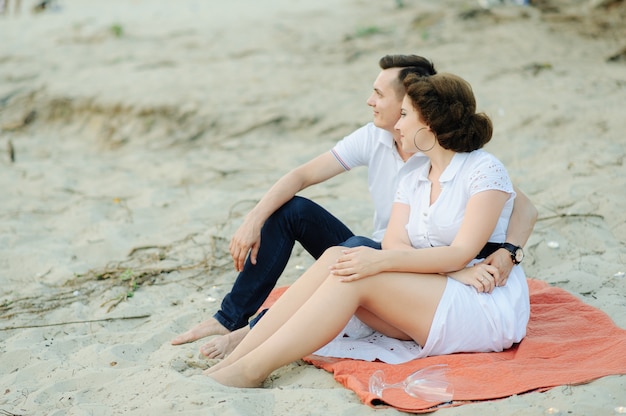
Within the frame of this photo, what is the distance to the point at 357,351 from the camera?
2.96 meters

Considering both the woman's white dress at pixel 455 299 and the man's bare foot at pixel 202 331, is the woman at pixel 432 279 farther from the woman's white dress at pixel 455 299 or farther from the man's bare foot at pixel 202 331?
the man's bare foot at pixel 202 331

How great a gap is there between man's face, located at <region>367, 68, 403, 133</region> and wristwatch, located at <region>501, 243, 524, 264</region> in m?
0.70

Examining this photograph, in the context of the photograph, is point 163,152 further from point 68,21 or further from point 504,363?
point 68,21

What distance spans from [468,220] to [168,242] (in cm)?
214

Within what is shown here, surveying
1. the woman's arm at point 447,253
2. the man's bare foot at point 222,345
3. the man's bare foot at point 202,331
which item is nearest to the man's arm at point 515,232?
the woman's arm at point 447,253

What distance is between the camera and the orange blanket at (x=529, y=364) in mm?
2574

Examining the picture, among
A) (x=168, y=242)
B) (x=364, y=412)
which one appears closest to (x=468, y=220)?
(x=364, y=412)

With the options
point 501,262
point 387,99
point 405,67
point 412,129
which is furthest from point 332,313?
point 405,67

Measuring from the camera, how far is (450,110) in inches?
112

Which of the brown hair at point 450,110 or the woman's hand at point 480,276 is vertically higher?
the brown hair at point 450,110

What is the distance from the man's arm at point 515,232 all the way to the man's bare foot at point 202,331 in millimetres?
1171

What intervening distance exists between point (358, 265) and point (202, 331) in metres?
0.91

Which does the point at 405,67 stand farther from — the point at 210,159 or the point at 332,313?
the point at 210,159

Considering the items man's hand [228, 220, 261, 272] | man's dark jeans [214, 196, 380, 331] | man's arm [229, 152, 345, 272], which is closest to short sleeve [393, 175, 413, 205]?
man's dark jeans [214, 196, 380, 331]
